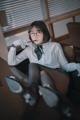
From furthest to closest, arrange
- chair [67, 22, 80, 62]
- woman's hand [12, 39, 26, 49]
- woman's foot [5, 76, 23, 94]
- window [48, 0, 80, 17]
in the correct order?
1. window [48, 0, 80, 17]
2. chair [67, 22, 80, 62]
3. woman's hand [12, 39, 26, 49]
4. woman's foot [5, 76, 23, 94]

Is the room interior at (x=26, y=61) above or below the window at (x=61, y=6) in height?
below

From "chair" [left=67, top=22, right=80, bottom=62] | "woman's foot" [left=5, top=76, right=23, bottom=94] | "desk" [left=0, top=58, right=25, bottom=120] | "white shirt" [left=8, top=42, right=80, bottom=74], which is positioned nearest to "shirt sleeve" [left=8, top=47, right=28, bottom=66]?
"white shirt" [left=8, top=42, right=80, bottom=74]

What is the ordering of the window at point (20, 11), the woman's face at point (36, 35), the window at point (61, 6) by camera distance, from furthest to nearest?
the window at point (61, 6) < the window at point (20, 11) < the woman's face at point (36, 35)

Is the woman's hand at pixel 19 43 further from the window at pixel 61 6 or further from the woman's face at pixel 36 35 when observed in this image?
the window at pixel 61 6

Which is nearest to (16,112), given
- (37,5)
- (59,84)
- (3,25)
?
(59,84)

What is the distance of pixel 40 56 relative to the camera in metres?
1.94

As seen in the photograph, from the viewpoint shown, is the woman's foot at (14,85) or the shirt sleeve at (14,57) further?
the shirt sleeve at (14,57)

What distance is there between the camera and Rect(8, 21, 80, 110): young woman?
71.7 inches

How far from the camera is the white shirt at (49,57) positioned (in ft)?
6.23

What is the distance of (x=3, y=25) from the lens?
2506mm

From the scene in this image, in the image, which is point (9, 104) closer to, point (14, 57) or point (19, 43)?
point (14, 57)

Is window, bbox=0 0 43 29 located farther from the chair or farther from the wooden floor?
the wooden floor

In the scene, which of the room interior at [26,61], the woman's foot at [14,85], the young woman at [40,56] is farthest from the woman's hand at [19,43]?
the woman's foot at [14,85]

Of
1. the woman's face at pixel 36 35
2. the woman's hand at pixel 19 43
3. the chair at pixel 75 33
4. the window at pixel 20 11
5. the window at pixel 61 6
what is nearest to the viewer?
the woman's face at pixel 36 35
